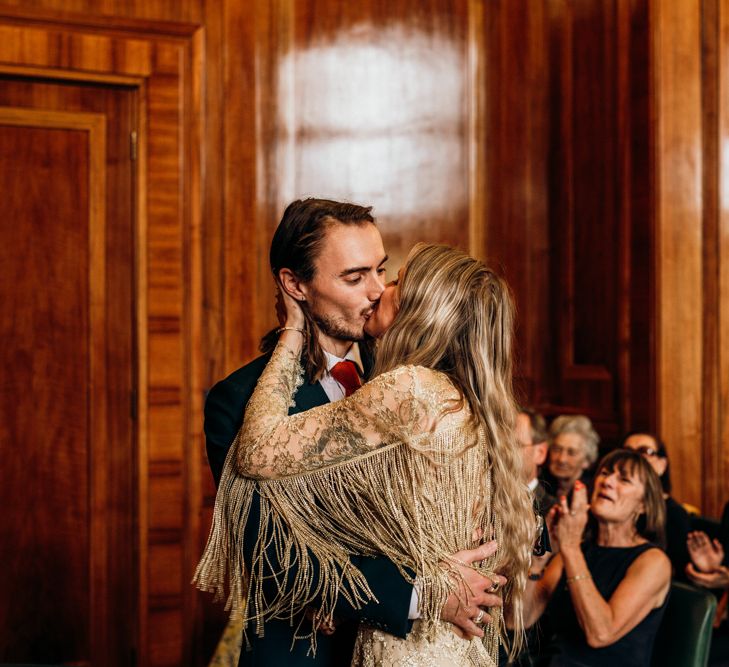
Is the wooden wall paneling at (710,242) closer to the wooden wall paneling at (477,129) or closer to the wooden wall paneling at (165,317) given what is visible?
the wooden wall paneling at (477,129)

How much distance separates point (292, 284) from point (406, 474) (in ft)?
2.15

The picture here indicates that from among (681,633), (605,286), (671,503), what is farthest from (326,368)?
(605,286)

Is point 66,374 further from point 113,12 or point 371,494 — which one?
point 371,494

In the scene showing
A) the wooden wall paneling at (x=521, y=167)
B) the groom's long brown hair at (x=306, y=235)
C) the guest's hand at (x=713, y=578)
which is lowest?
the guest's hand at (x=713, y=578)

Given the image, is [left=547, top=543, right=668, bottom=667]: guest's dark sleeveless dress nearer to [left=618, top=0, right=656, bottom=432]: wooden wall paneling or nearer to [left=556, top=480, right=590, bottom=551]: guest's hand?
[left=556, top=480, right=590, bottom=551]: guest's hand

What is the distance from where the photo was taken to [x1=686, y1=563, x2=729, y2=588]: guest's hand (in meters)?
3.66

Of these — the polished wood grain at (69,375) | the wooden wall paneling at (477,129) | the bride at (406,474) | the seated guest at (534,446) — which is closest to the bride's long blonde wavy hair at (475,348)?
the bride at (406,474)

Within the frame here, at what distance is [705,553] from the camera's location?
370 centimetres

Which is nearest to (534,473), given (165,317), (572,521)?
(572,521)

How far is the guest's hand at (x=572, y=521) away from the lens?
2.93m

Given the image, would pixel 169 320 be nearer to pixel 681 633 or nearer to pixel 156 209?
pixel 156 209

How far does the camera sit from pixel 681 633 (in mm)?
2785

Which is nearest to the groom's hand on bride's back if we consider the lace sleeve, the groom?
the groom

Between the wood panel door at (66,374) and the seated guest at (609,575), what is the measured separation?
214 cm
